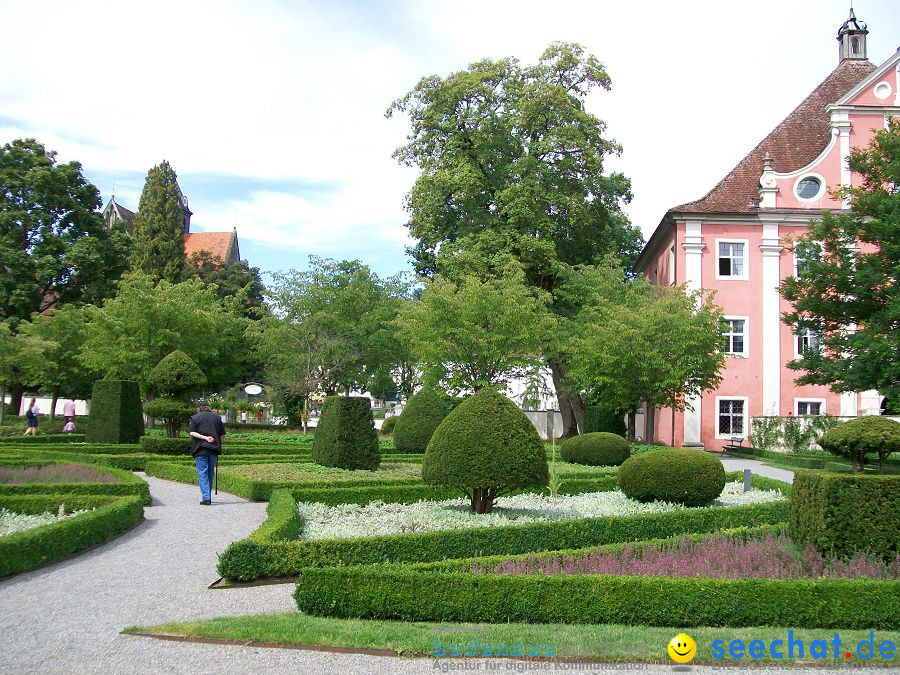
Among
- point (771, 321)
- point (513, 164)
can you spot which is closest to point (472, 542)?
point (513, 164)

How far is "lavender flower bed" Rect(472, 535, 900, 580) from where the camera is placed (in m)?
7.68

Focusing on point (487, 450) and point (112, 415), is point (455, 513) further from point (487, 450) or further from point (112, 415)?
point (112, 415)

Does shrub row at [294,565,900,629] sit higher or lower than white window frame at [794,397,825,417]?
lower

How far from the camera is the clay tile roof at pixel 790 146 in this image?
33.3 m

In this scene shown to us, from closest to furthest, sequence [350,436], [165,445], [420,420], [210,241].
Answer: [350,436] → [165,445] → [420,420] → [210,241]

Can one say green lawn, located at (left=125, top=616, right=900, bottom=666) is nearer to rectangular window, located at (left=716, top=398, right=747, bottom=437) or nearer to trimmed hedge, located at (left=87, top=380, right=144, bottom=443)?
trimmed hedge, located at (left=87, top=380, right=144, bottom=443)

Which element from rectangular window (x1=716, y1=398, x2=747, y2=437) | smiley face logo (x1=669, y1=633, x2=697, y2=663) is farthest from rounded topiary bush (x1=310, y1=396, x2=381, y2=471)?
rectangular window (x1=716, y1=398, x2=747, y2=437)

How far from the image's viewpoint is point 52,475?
14367mm

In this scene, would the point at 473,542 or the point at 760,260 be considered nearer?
the point at 473,542

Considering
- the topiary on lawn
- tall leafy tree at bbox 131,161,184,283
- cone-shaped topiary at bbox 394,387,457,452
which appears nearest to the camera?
the topiary on lawn

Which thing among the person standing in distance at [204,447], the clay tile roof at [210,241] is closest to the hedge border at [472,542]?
the person standing in distance at [204,447]

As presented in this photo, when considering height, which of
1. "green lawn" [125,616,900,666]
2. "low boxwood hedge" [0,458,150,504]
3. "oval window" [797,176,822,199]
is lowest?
"green lawn" [125,616,900,666]

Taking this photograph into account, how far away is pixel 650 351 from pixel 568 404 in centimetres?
964

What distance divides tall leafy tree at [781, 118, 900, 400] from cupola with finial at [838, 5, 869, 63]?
15.5 metres
